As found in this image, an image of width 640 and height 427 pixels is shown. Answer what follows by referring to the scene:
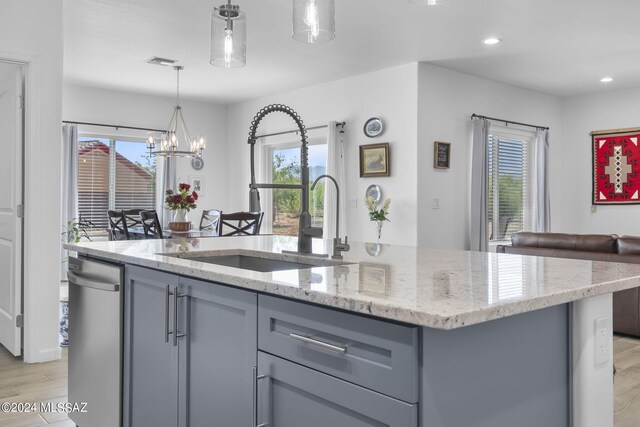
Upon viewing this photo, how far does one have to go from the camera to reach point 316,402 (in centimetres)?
121

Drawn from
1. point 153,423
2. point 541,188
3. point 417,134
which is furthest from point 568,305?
point 541,188

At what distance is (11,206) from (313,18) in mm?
2889

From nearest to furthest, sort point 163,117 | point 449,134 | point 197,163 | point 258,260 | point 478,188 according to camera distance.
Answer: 1. point 258,260
2. point 449,134
3. point 478,188
4. point 163,117
5. point 197,163

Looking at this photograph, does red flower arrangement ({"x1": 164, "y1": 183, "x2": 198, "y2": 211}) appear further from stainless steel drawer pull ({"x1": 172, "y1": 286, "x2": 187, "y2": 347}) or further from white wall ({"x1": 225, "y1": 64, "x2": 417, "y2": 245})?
stainless steel drawer pull ({"x1": 172, "y1": 286, "x2": 187, "y2": 347})

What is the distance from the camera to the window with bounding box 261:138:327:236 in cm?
702

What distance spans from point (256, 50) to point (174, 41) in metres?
0.77

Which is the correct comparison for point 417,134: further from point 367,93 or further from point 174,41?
point 174,41

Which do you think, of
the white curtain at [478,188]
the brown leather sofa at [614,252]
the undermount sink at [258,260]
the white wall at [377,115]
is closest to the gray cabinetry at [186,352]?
the undermount sink at [258,260]

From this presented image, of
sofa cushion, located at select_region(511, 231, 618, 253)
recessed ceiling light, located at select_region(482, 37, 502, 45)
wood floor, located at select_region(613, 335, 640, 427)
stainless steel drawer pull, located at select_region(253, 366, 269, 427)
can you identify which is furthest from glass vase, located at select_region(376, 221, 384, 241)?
stainless steel drawer pull, located at select_region(253, 366, 269, 427)

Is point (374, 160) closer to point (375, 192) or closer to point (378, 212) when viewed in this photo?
point (375, 192)

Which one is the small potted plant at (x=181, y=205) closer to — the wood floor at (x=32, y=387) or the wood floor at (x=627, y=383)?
the wood floor at (x=32, y=387)

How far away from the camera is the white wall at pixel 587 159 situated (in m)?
6.83

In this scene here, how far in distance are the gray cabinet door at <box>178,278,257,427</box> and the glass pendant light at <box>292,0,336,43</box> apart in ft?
3.31

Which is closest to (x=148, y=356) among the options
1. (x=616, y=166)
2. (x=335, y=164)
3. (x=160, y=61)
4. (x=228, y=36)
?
(x=228, y=36)
